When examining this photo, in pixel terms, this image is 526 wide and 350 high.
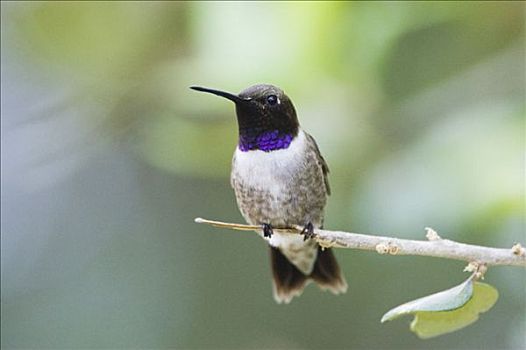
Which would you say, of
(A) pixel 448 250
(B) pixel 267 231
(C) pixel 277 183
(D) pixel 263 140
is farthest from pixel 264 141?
(A) pixel 448 250

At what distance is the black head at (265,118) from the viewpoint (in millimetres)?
2324

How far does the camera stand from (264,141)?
2.45 m

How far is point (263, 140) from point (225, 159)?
0.92 m

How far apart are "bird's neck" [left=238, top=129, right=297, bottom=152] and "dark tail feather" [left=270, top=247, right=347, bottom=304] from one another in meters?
0.59

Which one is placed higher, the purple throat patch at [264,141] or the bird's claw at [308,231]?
the purple throat patch at [264,141]

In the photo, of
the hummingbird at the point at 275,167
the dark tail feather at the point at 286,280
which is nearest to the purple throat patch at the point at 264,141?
the hummingbird at the point at 275,167

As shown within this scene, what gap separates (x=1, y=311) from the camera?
161 inches

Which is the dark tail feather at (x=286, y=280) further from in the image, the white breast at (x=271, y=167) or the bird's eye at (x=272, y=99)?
the bird's eye at (x=272, y=99)

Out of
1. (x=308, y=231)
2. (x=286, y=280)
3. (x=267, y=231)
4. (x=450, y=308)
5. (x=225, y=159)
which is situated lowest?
(x=286, y=280)

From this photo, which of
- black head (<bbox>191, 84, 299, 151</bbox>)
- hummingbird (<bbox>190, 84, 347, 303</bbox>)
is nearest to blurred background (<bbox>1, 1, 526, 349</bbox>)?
hummingbird (<bbox>190, 84, 347, 303</bbox>)

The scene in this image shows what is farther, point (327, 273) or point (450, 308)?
point (327, 273)

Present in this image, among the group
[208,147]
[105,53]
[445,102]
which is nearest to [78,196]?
[105,53]

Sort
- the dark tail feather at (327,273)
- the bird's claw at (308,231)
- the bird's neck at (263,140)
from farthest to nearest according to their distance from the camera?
the dark tail feather at (327,273)
the bird's neck at (263,140)
the bird's claw at (308,231)

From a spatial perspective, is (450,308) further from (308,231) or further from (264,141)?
(264,141)
